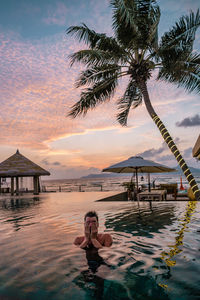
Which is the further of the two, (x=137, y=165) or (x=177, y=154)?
(x=137, y=165)

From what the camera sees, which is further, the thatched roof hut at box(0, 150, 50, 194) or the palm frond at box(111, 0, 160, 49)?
the thatched roof hut at box(0, 150, 50, 194)

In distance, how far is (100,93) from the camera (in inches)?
454

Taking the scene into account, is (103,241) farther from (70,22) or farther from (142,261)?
(70,22)

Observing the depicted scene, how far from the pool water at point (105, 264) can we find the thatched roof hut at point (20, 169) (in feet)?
51.3

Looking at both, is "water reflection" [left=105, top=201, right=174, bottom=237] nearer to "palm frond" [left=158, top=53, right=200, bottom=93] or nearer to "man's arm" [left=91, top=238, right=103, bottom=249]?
"man's arm" [left=91, top=238, right=103, bottom=249]

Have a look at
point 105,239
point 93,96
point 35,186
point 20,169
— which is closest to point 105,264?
point 105,239

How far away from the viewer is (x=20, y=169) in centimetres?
2211

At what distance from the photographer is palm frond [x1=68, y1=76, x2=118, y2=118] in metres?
11.2

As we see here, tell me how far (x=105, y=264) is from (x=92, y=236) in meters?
0.78

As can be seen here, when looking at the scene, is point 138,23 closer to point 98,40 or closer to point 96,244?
point 98,40

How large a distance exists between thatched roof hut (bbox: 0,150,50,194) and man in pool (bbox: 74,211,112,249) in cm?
1794

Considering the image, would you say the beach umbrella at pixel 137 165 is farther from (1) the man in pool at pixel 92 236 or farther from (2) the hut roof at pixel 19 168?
(2) the hut roof at pixel 19 168

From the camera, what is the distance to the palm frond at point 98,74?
11195mm

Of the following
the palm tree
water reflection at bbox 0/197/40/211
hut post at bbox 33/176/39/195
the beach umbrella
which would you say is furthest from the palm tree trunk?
hut post at bbox 33/176/39/195
